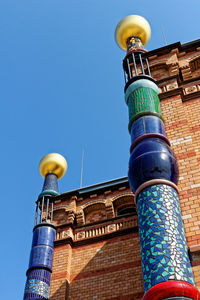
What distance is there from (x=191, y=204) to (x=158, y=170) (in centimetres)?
75

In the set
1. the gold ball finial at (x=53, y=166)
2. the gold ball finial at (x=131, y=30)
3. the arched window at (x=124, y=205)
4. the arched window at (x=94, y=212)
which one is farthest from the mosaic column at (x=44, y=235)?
the gold ball finial at (x=131, y=30)

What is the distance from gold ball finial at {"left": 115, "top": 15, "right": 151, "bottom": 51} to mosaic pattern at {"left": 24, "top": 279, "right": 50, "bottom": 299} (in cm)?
700

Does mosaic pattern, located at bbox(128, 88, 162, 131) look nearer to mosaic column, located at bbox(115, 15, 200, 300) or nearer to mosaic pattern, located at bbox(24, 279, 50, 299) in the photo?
mosaic column, located at bbox(115, 15, 200, 300)

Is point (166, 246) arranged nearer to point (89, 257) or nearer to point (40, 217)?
point (89, 257)

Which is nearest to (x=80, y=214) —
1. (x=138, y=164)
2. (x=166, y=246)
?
(x=138, y=164)

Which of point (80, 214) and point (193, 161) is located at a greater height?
point (80, 214)

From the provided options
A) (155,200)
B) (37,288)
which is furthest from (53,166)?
(155,200)

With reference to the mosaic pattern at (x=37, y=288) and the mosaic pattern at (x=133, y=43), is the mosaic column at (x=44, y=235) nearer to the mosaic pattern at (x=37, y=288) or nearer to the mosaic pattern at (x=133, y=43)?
the mosaic pattern at (x=37, y=288)

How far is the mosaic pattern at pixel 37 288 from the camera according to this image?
31.6ft

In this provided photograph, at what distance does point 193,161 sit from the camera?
664cm

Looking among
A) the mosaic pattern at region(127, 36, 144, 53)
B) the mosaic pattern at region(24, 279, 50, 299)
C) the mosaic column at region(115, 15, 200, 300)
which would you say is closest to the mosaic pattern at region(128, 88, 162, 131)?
the mosaic column at region(115, 15, 200, 300)

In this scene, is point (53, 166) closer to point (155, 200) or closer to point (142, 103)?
point (142, 103)

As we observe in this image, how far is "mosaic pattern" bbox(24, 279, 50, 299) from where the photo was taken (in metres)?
9.62

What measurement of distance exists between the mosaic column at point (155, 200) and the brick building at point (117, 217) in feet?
1.84
